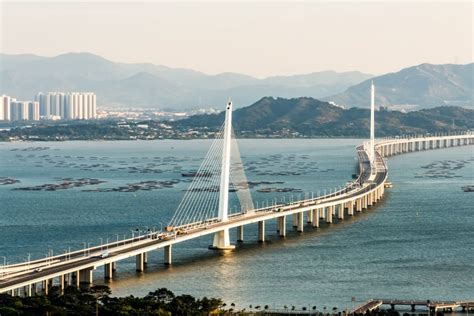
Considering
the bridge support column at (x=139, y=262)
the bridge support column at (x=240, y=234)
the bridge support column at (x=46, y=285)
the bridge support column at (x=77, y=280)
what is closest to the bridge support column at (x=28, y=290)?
the bridge support column at (x=46, y=285)

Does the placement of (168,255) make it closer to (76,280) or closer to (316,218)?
(76,280)

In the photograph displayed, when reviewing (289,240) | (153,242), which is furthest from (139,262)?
(289,240)

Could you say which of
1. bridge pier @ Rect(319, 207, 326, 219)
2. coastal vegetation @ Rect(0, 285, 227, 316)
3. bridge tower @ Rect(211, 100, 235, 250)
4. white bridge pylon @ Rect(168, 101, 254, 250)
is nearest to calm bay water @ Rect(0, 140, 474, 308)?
bridge tower @ Rect(211, 100, 235, 250)

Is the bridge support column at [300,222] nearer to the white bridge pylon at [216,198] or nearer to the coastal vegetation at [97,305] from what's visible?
the white bridge pylon at [216,198]

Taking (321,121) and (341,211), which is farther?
(321,121)

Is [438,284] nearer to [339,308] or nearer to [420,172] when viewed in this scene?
[339,308]
